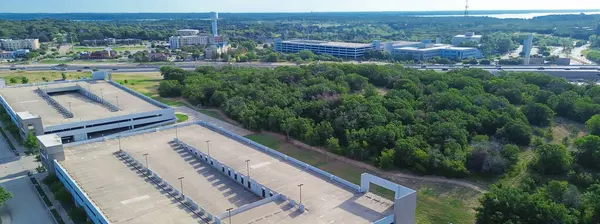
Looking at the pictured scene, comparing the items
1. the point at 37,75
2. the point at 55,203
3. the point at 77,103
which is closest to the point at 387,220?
the point at 55,203

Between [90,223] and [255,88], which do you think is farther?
[255,88]

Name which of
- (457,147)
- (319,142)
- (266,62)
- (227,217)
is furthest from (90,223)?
(266,62)

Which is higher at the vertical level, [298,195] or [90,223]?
Result: [298,195]

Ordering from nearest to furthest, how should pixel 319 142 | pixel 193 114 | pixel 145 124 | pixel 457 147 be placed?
pixel 457 147, pixel 319 142, pixel 145 124, pixel 193 114

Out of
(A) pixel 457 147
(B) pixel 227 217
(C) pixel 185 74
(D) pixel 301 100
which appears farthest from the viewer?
(C) pixel 185 74

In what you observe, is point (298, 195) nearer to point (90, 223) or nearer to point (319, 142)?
point (90, 223)

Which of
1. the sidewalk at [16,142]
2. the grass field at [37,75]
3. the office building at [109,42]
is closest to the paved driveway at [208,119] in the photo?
the sidewalk at [16,142]

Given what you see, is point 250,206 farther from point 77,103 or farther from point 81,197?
point 77,103

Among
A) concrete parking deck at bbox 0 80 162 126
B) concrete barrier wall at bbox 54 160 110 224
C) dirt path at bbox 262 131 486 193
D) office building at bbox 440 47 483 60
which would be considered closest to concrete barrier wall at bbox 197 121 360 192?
dirt path at bbox 262 131 486 193
